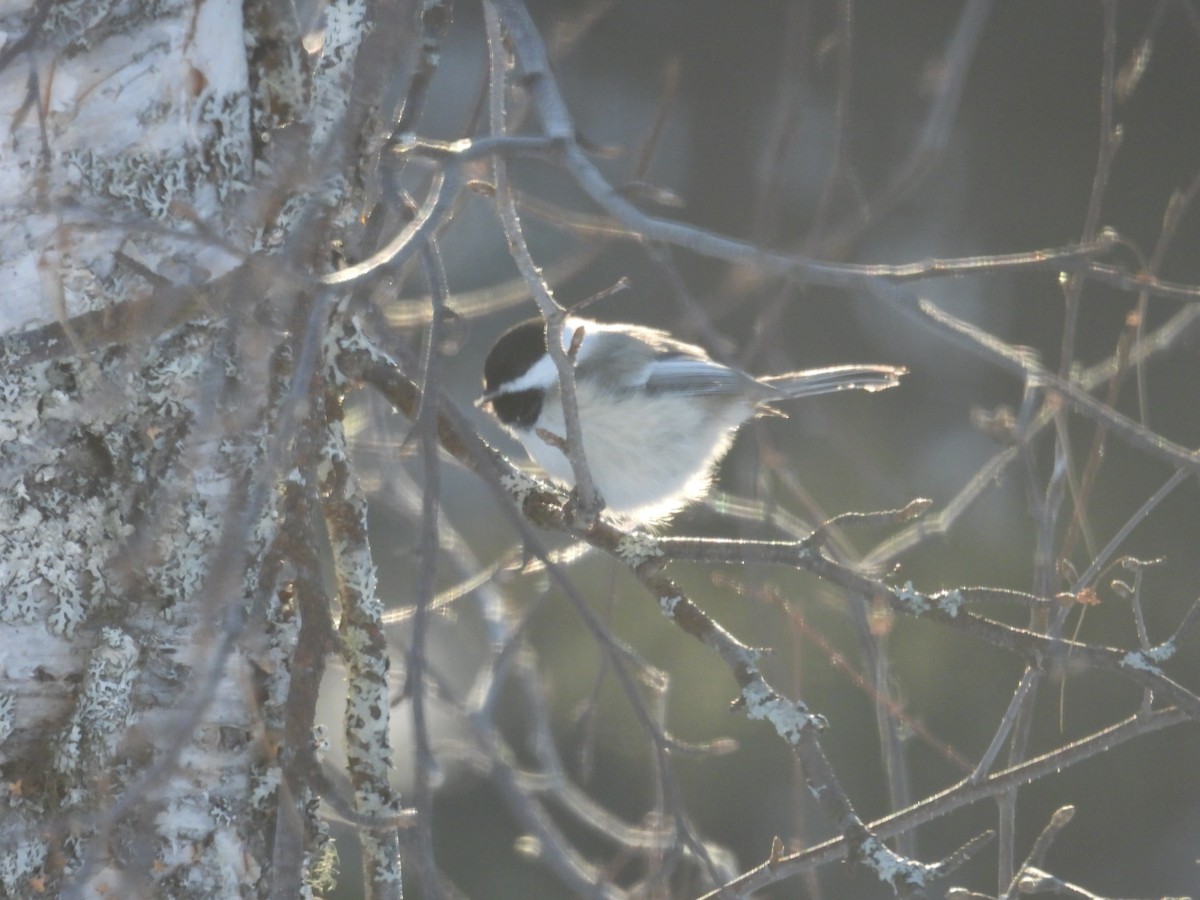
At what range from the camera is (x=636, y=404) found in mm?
2717

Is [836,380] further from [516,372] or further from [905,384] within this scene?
[905,384]

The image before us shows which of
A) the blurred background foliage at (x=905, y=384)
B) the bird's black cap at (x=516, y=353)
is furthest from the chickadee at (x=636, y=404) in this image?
the blurred background foliage at (x=905, y=384)

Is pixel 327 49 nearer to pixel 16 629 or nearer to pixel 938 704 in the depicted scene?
pixel 16 629

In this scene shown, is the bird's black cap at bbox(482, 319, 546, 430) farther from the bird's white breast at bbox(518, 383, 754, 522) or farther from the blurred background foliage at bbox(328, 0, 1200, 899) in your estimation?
the blurred background foliage at bbox(328, 0, 1200, 899)

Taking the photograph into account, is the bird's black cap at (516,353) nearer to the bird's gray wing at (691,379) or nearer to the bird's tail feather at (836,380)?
the bird's gray wing at (691,379)

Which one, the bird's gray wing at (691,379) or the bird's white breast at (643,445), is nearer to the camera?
the bird's white breast at (643,445)

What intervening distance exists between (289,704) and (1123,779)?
13.6ft

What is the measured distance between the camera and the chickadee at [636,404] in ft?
8.52

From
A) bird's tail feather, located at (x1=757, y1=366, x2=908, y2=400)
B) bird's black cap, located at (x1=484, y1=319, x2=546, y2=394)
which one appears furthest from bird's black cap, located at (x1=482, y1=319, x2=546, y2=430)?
bird's tail feather, located at (x1=757, y1=366, x2=908, y2=400)

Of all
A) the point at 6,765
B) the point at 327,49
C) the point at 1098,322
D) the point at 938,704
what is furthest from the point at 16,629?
the point at 1098,322

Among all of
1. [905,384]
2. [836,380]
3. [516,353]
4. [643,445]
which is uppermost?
[516,353]

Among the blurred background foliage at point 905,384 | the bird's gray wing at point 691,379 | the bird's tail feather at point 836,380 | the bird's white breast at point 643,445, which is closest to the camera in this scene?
the bird's tail feather at point 836,380

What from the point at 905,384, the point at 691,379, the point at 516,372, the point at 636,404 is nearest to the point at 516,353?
the point at 516,372

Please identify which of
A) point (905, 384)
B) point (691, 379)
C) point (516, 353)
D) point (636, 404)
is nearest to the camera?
point (516, 353)
